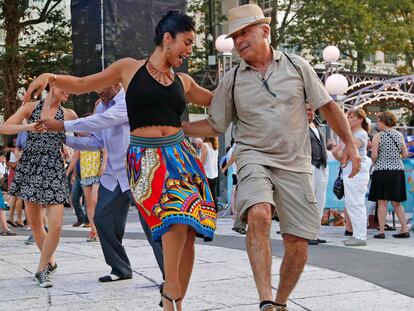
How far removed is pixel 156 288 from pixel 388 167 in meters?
5.83

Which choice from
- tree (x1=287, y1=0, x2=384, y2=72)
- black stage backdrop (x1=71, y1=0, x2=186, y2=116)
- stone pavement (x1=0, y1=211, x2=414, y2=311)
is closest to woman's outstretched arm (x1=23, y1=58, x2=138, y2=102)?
stone pavement (x1=0, y1=211, x2=414, y2=311)

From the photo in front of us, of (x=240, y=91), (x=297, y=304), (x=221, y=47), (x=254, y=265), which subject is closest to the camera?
(x=254, y=265)

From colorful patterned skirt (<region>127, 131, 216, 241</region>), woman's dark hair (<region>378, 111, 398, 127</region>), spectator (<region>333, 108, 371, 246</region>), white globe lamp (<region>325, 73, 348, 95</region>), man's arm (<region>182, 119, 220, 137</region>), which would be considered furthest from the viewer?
white globe lamp (<region>325, 73, 348, 95</region>)

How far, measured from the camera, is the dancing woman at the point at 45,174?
6234 mm

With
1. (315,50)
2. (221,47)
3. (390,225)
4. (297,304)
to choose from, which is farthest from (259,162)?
(315,50)

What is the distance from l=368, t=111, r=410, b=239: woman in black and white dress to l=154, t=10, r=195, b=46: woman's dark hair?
6.66 meters

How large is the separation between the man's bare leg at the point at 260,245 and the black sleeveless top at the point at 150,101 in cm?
74

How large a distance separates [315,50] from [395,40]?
11.8 ft

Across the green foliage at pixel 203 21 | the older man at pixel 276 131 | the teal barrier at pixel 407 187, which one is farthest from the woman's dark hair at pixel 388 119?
the green foliage at pixel 203 21

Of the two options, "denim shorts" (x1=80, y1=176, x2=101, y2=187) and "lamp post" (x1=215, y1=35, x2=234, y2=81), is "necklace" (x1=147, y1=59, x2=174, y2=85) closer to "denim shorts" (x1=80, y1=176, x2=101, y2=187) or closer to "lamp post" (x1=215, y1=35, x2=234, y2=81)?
"denim shorts" (x1=80, y1=176, x2=101, y2=187)

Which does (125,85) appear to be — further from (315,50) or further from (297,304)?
(315,50)

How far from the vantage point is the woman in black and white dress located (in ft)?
35.0

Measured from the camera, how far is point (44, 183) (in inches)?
251

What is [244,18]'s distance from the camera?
15.1 ft
